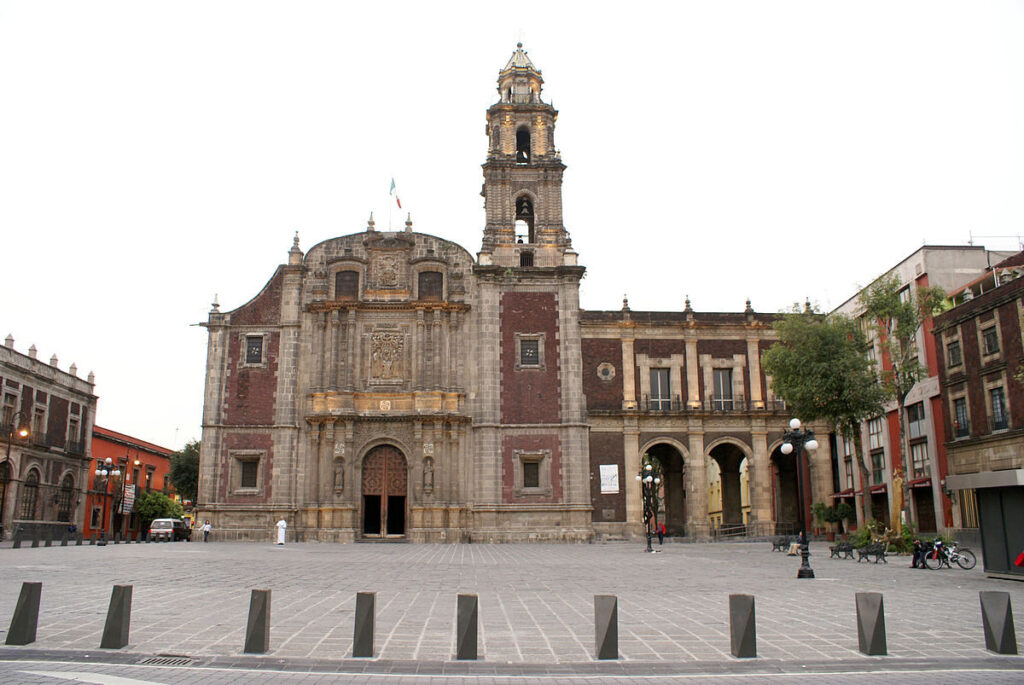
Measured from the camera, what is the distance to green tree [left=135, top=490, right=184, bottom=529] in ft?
218

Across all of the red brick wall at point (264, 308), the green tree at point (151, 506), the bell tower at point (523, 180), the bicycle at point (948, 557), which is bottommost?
the bicycle at point (948, 557)

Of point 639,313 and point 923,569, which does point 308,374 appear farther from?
point 923,569

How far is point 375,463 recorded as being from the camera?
43.5 meters

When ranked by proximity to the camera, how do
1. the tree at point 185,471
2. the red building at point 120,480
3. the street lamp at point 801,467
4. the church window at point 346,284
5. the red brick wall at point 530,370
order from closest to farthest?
the street lamp at point 801,467
the red brick wall at point 530,370
the church window at point 346,284
the red building at point 120,480
the tree at point 185,471

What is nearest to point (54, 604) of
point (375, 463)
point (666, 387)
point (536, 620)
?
point (536, 620)

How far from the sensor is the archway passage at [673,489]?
48.5m

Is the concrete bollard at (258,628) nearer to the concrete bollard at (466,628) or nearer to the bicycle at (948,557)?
the concrete bollard at (466,628)

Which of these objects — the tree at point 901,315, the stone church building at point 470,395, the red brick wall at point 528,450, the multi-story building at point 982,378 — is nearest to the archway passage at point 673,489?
the stone church building at point 470,395

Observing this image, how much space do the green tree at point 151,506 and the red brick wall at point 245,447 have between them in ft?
90.0

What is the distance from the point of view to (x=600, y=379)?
45562 millimetres

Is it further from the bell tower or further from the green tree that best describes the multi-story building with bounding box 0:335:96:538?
the bell tower

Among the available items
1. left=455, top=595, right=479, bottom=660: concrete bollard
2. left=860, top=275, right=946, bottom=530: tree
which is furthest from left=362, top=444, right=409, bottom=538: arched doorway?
left=455, top=595, right=479, bottom=660: concrete bollard

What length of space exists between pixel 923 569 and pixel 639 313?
24473 mm

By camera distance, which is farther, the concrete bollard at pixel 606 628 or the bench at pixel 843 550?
the bench at pixel 843 550
